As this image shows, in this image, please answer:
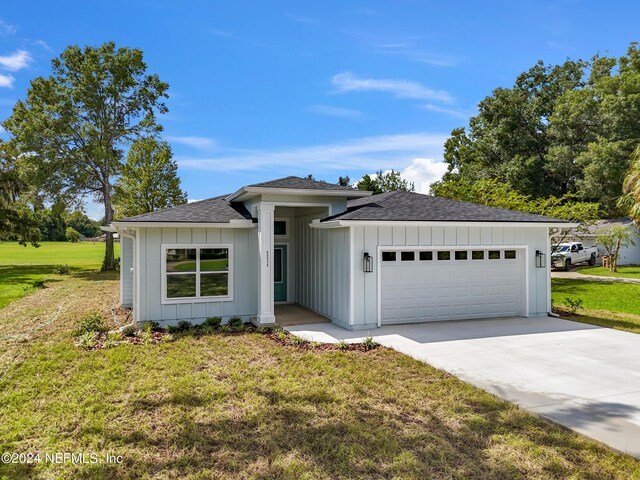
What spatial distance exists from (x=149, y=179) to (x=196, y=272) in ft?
75.9

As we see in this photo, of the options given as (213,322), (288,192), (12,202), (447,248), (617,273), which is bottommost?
(213,322)

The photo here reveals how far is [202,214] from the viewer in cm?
1106

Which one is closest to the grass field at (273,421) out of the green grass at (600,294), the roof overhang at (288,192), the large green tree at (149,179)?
the roof overhang at (288,192)

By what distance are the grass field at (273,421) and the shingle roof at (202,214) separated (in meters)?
3.53

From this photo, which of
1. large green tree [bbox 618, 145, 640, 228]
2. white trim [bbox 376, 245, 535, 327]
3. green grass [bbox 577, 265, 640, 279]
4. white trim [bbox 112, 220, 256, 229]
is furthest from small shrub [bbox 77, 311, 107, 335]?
green grass [bbox 577, 265, 640, 279]

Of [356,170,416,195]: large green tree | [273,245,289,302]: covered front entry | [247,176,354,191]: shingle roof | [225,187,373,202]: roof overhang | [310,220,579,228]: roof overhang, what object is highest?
[356,170,416,195]: large green tree

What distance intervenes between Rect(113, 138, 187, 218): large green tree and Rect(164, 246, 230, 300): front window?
21191mm

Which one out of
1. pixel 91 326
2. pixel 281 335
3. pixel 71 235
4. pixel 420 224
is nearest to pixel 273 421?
pixel 281 335

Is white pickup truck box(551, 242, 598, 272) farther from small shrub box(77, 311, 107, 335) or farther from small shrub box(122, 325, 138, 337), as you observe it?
small shrub box(77, 311, 107, 335)

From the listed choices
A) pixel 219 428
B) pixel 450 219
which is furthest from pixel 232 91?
pixel 219 428

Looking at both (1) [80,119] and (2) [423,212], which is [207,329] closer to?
(2) [423,212]

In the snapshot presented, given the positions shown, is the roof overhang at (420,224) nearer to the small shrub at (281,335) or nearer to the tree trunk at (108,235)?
the small shrub at (281,335)

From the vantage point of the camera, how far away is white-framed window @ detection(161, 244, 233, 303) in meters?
10.5

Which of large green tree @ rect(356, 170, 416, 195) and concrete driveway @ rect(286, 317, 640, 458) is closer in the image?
concrete driveway @ rect(286, 317, 640, 458)
